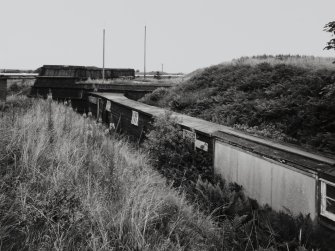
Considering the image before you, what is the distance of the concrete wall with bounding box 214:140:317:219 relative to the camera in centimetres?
421

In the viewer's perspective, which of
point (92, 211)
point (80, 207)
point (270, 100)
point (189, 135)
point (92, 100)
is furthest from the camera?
point (92, 100)

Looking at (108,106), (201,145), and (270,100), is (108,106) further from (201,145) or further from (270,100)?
(201,145)

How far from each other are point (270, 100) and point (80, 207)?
25.9 feet

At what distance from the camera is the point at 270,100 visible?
385 inches

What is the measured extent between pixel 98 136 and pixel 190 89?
8.89m

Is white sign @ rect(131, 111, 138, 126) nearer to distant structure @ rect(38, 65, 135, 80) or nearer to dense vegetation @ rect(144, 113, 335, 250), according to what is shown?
dense vegetation @ rect(144, 113, 335, 250)

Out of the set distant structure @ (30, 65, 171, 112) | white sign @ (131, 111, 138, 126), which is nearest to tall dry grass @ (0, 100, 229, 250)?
white sign @ (131, 111, 138, 126)

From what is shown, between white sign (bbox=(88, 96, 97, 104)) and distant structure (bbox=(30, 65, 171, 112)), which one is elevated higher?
distant structure (bbox=(30, 65, 171, 112))

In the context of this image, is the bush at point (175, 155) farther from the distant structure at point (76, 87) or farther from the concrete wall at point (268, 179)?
the distant structure at point (76, 87)

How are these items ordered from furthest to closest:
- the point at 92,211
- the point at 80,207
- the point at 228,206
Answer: the point at 228,206
the point at 80,207
the point at 92,211

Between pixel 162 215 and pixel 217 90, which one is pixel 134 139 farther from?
pixel 162 215

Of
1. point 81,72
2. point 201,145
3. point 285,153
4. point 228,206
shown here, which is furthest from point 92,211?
point 81,72

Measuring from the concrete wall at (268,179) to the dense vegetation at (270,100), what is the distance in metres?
2.30

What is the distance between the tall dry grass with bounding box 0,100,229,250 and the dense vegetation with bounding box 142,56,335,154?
435cm
